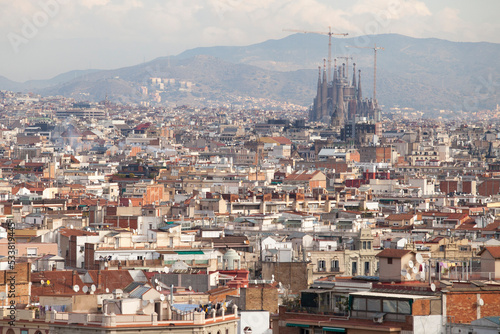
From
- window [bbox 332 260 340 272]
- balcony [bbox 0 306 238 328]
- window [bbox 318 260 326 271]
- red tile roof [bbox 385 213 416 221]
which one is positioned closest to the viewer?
balcony [bbox 0 306 238 328]

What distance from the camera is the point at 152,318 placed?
69.2 feet

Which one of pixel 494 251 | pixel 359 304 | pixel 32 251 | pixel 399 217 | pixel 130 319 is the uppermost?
pixel 494 251

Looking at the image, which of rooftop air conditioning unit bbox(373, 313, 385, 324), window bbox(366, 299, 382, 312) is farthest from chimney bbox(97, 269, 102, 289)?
rooftop air conditioning unit bbox(373, 313, 385, 324)

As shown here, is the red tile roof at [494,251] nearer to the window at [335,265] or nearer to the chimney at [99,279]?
the chimney at [99,279]

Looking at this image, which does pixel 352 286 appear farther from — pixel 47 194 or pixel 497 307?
pixel 47 194

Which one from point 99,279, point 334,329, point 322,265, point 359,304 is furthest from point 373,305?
point 322,265

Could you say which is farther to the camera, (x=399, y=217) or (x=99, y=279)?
(x=399, y=217)

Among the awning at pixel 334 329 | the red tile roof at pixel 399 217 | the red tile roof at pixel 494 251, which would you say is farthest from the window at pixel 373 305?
the red tile roof at pixel 399 217

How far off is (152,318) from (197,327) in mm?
632

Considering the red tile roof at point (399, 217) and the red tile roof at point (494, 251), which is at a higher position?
the red tile roof at point (494, 251)

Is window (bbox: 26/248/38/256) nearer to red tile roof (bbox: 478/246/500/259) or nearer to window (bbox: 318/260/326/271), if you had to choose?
window (bbox: 318/260/326/271)

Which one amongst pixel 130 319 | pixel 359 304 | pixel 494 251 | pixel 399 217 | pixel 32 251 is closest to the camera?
pixel 359 304

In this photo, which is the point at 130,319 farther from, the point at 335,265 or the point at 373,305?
the point at 335,265

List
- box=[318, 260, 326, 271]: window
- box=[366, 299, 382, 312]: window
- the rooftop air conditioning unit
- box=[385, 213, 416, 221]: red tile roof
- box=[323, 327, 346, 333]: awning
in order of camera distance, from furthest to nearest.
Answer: box=[385, 213, 416, 221]: red tile roof < box=[318, 260, 326, 271]: window < box=[366, 299, 382, 312]: window < box=[323, 327, 346, 333]: awning < the rooftop air conditioning unit
